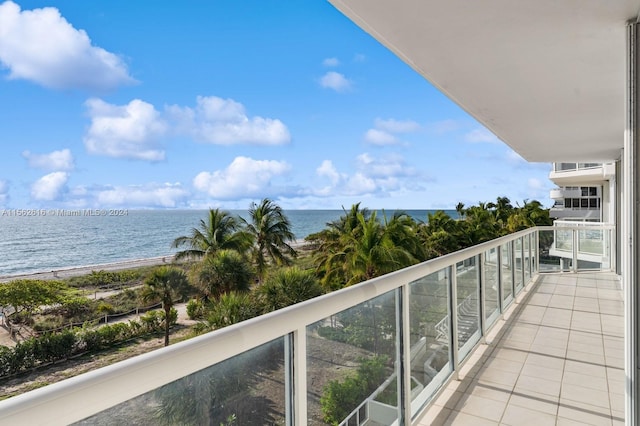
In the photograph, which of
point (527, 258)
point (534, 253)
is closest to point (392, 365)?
point (527, 258)

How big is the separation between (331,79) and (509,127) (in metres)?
81.2

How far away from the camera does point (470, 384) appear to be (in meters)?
3.05

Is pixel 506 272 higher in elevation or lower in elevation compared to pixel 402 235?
higher

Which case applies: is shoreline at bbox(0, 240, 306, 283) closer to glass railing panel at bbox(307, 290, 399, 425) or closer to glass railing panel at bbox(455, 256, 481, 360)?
glass railing panel at bbox(455, 256, 481, 360)

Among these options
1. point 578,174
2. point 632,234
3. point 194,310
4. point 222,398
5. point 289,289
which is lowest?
point 194,310

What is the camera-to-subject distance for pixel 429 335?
105 inches

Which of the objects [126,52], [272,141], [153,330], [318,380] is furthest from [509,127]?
[126,52]

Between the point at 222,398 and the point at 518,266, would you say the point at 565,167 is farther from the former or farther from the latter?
the point at 222,398

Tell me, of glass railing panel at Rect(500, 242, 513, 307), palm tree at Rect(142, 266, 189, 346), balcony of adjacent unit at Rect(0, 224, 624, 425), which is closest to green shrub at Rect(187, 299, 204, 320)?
palm tree at Rect(142, 266, 189, 346)

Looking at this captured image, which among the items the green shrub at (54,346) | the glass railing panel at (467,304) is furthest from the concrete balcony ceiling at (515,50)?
the green shrub at (54,346)

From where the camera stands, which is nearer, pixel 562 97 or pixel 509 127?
pixel 562 97

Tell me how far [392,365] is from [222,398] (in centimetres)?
125

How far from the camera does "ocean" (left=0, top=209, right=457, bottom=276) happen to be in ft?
159

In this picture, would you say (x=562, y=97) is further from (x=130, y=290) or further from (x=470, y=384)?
(x=130, y=290)
